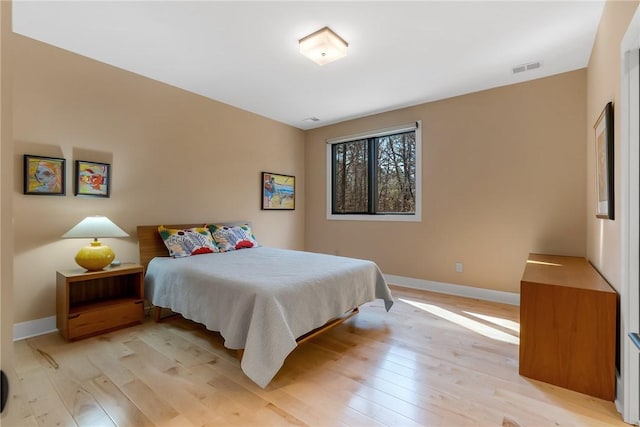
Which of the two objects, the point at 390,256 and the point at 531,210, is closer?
the point at 531,210

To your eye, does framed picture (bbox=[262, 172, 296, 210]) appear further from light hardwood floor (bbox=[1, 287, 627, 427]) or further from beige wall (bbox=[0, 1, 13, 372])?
beige wall (bbox=[0, 1, 13, 372])

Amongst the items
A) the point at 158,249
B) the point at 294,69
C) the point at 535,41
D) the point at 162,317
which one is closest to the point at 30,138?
the point at 158,249

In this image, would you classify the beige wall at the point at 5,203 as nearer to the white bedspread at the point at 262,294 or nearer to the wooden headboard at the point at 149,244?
the white bedspread at the point at 262,294

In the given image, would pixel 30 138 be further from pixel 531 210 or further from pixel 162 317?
pixel 531 210

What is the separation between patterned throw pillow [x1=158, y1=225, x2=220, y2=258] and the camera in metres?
3.16

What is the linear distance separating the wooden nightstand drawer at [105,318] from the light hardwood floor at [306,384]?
8cm

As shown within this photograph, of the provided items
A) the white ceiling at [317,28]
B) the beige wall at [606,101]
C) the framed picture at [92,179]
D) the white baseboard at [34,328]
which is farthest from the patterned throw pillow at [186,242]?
the beige wall at [606,101]

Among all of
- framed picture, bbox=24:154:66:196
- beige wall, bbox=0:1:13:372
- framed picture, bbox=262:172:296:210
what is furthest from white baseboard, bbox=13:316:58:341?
beige wall, bbox=0:1:13:372

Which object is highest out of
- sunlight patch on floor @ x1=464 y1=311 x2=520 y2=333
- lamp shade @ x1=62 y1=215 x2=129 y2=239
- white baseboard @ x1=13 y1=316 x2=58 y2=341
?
lamp shade @ x1=62 y1=215 x2=129 y2=239

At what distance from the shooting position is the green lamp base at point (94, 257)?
260 cm

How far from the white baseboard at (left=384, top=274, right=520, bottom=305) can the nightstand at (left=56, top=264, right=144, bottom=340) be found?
10.7 ft

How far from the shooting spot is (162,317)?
3025mm

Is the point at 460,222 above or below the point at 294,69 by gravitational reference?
below

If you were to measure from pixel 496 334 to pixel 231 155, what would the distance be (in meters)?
3.79
